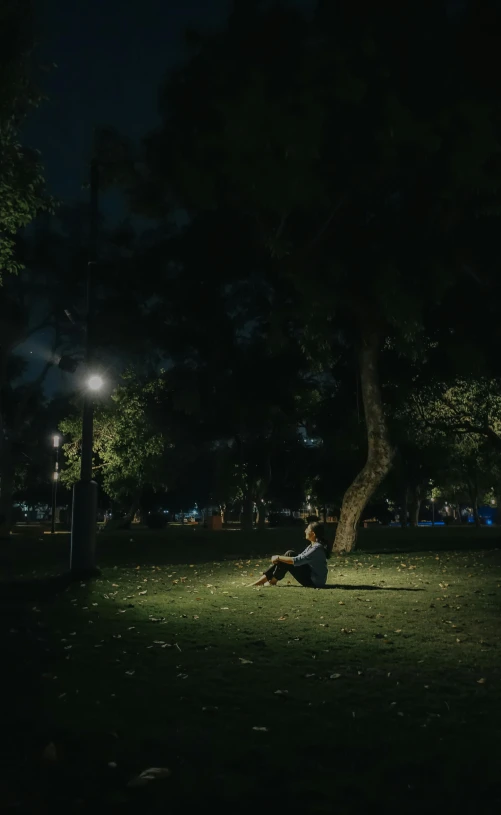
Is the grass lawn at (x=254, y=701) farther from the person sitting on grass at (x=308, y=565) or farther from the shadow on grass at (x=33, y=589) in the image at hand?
the person sitting on grass at (x=308, y=565)

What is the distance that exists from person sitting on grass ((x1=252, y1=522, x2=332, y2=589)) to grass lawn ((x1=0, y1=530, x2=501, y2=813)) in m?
1.00

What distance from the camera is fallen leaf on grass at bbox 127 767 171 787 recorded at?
4.26 m

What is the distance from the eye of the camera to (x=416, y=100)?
62.3 ft

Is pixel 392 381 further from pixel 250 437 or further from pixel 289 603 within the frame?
pixel 250 437

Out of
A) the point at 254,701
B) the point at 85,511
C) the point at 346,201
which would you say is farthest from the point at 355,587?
the point at 346,201

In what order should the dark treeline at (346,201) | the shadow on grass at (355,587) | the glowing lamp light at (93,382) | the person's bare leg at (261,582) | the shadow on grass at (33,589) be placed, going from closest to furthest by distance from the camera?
the shadow on grass at (33,589)
the shadow on grass at (355,587)
the person's bare leg at (261,582)
the glowing lamp light at (93,382)
the dark treeline at (346,201)

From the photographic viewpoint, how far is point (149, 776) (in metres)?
4.34

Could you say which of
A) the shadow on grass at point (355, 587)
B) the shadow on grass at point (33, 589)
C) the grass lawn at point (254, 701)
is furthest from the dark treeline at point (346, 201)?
the grass lawn at point (254, 701)

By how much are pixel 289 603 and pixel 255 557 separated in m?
10.6

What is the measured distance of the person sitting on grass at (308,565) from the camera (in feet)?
43.6

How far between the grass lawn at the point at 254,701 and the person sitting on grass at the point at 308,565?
39.4 inches

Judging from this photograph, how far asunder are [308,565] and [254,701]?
294 inches

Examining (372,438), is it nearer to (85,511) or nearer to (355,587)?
(355,587)

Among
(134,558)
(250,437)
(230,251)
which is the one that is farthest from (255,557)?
(250,437)
